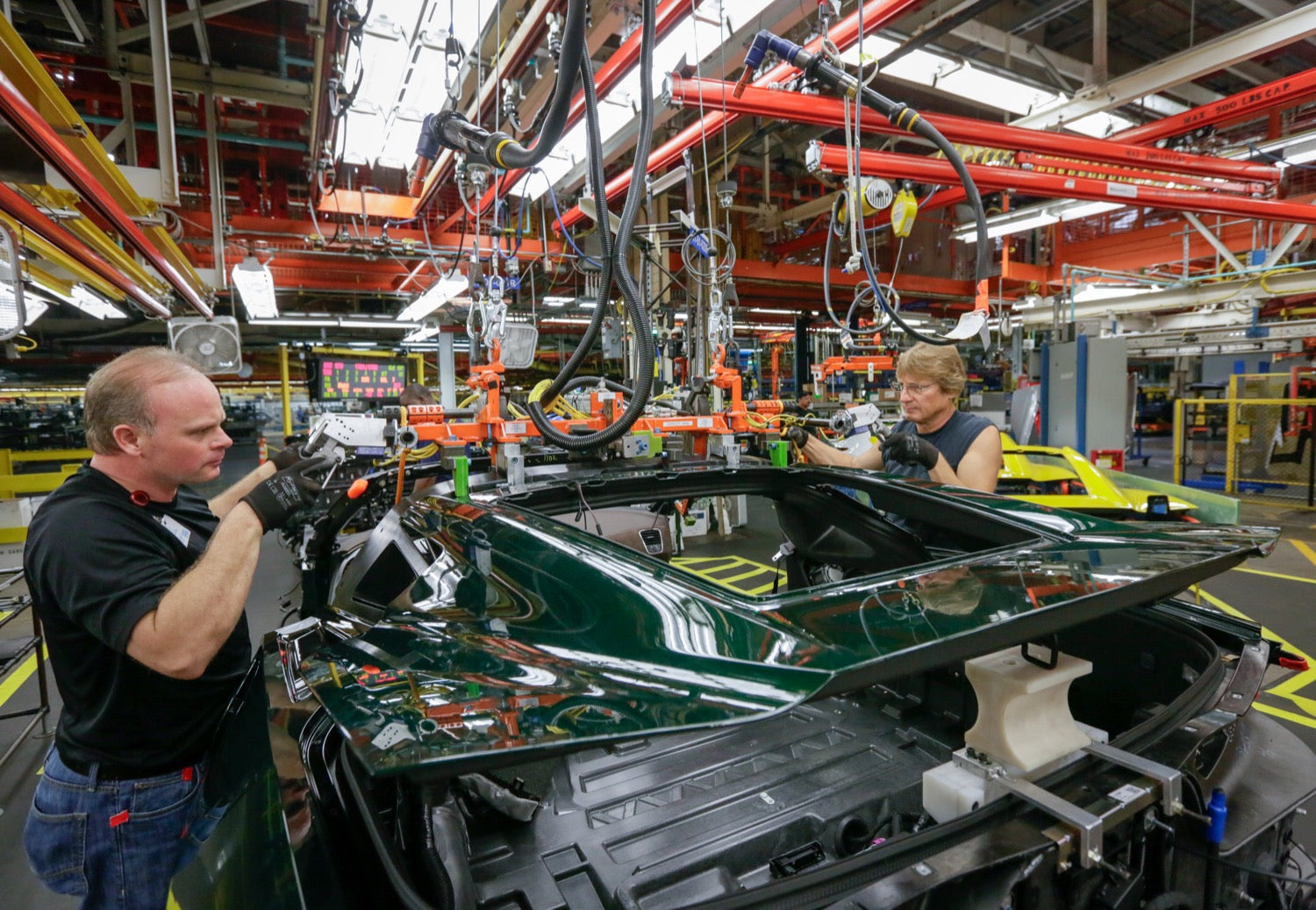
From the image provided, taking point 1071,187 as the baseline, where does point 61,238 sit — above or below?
below

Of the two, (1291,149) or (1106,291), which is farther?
(1106,291)

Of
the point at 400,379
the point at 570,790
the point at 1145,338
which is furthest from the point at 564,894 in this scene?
the point at 1145,338

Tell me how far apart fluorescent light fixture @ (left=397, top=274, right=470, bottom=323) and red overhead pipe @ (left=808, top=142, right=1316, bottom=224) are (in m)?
3.72

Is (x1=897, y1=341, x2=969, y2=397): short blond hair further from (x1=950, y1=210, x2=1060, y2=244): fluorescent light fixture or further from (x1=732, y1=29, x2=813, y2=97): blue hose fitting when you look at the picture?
(x1=950, y1=210, x2=1060, y2=244): fluorescent light fixture

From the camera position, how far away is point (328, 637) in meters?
1.36

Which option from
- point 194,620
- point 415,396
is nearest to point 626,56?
point 415,396

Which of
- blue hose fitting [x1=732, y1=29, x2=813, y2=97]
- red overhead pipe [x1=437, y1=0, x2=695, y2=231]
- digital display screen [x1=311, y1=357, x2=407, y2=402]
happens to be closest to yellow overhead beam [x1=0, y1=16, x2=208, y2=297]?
red overhead pipe [x1=437, y1=0, x2=695, y2=231]

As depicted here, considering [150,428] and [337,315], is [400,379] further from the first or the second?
[150,428]

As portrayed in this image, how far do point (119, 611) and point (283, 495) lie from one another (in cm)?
37

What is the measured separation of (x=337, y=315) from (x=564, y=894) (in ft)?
34.3

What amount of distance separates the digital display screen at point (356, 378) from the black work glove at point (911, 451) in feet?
23.5

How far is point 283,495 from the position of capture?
148 cm

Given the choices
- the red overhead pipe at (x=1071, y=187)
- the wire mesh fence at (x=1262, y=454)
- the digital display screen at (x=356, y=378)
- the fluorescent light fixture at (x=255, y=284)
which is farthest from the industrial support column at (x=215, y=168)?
the wire mesh fence at (x=1262, y=454)

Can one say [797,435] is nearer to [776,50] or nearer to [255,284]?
[776,50]
